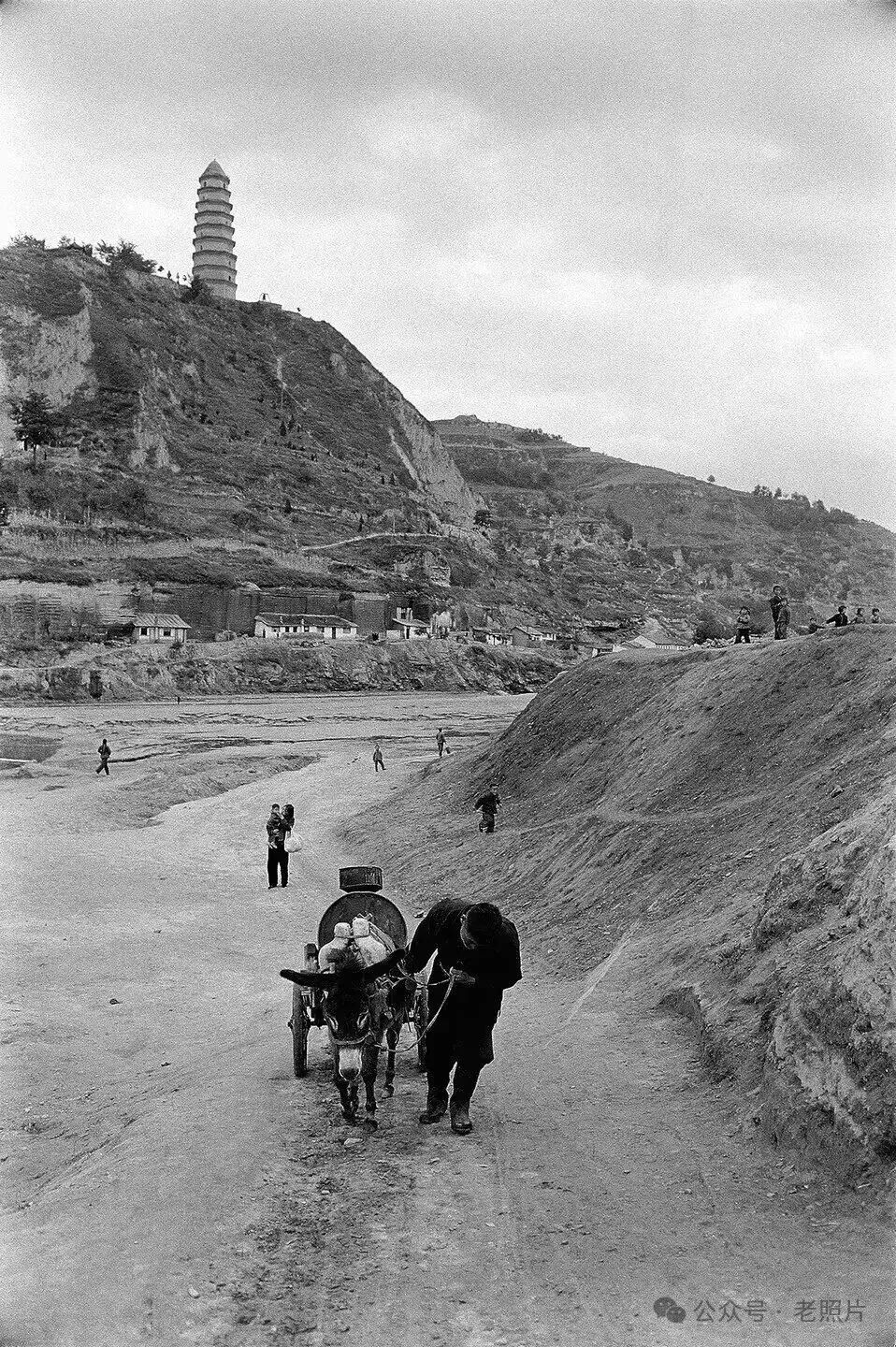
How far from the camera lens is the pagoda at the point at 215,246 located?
140 meters

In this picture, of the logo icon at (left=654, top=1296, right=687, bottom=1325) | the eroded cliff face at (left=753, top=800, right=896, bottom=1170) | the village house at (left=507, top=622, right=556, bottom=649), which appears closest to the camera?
the logo icon at (left=654, top=1296, right=687, bottom=1325)

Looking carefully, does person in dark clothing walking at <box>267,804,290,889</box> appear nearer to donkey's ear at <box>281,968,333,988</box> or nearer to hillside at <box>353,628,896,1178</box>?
hillside at <box>353,628,896,1178</box>

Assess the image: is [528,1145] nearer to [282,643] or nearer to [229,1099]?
[229,1099]

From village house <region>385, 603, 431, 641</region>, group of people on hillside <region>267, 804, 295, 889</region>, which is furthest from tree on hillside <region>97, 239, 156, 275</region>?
group of people on hillside <region>267, 804, 295, 889</region>

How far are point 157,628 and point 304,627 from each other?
12.0 meters

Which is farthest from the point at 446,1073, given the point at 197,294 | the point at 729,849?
Result: the point at 197,294

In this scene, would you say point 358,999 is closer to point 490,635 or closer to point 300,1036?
point 300,1036

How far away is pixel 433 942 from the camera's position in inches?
237

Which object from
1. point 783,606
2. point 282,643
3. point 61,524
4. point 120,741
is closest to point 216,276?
point 61,524

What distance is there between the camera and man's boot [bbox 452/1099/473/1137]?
5688 millimetres

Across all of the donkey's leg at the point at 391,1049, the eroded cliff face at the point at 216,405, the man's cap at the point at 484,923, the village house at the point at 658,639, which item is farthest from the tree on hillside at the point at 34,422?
the man's cap at the point at 484,923

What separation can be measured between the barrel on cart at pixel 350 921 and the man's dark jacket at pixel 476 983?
543 millimetres

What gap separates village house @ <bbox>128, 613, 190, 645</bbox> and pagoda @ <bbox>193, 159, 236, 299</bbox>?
85.4 meters

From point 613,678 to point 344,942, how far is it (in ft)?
50.2
